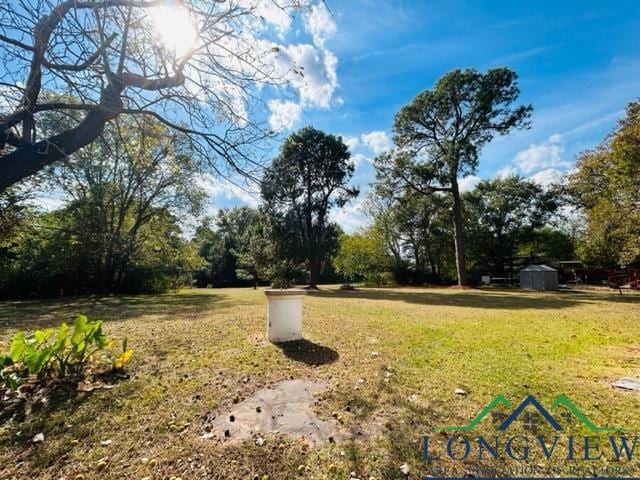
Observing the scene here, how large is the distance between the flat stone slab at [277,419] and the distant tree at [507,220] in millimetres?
24834

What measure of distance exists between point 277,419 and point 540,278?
19462 mm

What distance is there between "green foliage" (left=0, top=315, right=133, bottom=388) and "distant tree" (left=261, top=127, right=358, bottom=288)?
1478 cm

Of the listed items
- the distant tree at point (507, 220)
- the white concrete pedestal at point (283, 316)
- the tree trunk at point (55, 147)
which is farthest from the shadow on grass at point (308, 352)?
the distant tree at point (507, 220)

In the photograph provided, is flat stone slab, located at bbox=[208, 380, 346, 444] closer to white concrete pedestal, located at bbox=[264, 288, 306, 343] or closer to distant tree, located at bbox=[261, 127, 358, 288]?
white concrete pedestal, located at bbox=[264, 288, 306, 343]

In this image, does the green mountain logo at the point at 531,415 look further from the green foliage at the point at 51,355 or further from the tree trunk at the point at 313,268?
the tree trunk at the point at 313,268

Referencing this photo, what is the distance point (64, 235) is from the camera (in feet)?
43.1

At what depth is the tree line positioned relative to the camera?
11.8 meters

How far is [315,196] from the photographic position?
18.5m

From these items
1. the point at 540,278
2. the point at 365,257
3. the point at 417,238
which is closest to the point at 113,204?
the point at 365,257

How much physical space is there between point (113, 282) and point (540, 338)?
714 inches

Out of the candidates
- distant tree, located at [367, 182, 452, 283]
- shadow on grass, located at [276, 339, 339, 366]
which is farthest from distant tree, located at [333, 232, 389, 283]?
shadow on grass, located at [276, 339, 339, 366]

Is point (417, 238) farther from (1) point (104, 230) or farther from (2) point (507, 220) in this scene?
(1) point (104, 230)

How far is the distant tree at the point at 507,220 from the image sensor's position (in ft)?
76.7

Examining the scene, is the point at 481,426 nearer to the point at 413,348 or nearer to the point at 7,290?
the point at 413,348
